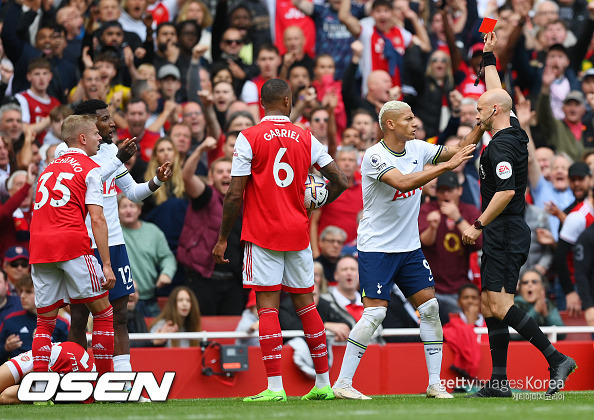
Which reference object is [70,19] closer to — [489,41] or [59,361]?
[59,361]

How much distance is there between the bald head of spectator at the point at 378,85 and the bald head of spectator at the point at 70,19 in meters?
4.58

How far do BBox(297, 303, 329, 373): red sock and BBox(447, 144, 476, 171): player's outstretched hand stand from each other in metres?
1.73

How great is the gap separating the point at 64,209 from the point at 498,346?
395 cm

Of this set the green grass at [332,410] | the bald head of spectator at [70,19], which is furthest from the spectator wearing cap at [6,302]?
the bald head of spectator at [70,19]

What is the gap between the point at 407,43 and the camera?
16.6 metres

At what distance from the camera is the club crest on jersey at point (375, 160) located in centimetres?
853

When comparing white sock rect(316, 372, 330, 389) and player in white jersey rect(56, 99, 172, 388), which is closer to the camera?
white sock rect(316, 372, 330, 389)

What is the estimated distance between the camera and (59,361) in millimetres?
8641

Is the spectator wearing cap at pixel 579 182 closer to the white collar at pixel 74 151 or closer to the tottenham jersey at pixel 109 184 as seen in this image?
the tottenham jersey at pixel 109 184

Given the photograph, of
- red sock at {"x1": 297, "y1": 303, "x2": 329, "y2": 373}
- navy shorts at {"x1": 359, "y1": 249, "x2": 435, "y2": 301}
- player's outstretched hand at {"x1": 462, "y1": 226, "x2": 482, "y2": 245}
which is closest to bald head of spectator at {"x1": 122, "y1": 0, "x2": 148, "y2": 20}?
navy shorts at {"x1": 359, "y1": 249, "x2": 435, "y2": 301}

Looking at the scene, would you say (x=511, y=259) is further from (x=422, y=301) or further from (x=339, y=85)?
(x=339, y=85)

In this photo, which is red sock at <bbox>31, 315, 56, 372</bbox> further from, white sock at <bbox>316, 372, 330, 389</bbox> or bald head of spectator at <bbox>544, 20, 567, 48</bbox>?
bald head of spectator at <bbox>544, 20, 567, 48</bbox>

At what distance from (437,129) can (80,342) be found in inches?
325

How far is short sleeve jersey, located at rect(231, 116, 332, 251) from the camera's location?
27.6 ft
